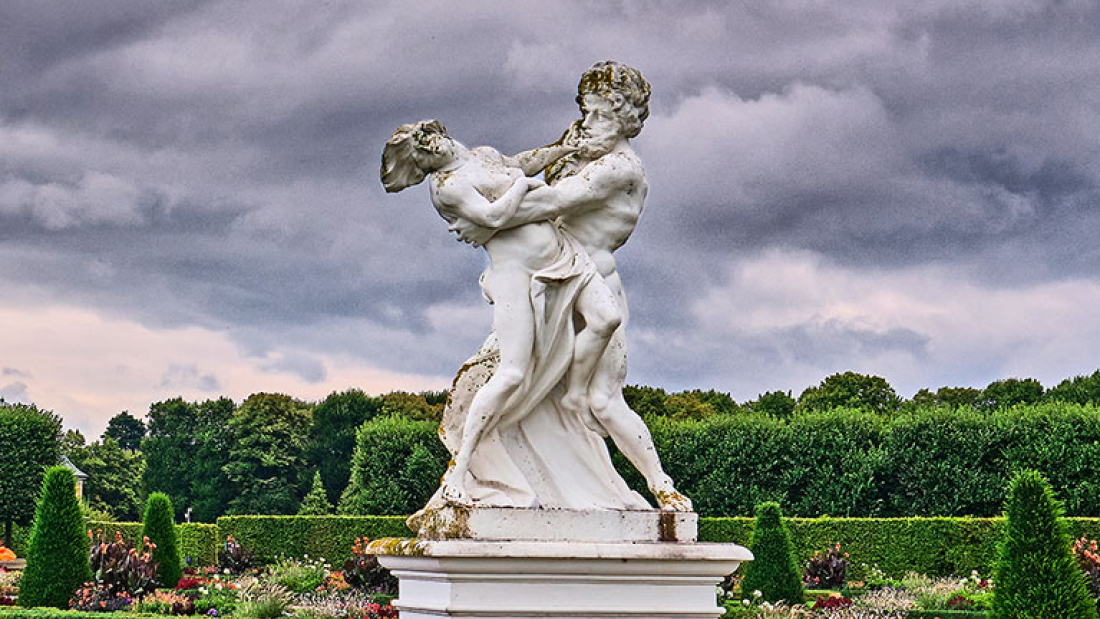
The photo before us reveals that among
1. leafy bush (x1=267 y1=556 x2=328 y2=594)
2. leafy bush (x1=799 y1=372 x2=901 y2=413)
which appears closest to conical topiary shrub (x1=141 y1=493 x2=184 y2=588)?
leafy bush (x1=267 y1=556 x2=328 y2=594)

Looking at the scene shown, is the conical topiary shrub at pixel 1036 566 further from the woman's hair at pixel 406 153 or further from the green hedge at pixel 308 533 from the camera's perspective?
the green hedge at pixel 308 533

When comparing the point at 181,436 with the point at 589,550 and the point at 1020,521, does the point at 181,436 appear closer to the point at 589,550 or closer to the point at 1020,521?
the point at 1020,521

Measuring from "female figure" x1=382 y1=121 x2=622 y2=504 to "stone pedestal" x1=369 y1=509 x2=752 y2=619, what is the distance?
44cm

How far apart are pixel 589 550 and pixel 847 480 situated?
58.3ft

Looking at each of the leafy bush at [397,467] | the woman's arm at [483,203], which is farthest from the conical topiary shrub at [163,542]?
the woman's arm at [483,203]

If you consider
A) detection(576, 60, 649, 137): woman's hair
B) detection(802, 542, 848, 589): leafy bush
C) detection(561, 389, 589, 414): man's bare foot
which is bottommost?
detection(802, 542, 848, 589): leafy bush

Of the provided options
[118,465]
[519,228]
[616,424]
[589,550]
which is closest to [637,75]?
[519,228]

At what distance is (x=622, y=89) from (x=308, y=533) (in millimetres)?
18080

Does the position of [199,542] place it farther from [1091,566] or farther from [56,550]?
[1091,566]

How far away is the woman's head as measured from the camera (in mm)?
6184

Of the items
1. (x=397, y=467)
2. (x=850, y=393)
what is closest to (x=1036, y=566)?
(x=397, y=467)

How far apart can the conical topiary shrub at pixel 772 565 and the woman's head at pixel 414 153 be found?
35.3 ft

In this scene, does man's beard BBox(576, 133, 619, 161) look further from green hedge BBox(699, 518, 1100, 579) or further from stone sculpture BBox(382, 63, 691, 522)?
green hedge BBox(699, 518, 1100, 579)

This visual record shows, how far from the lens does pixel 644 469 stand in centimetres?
621
